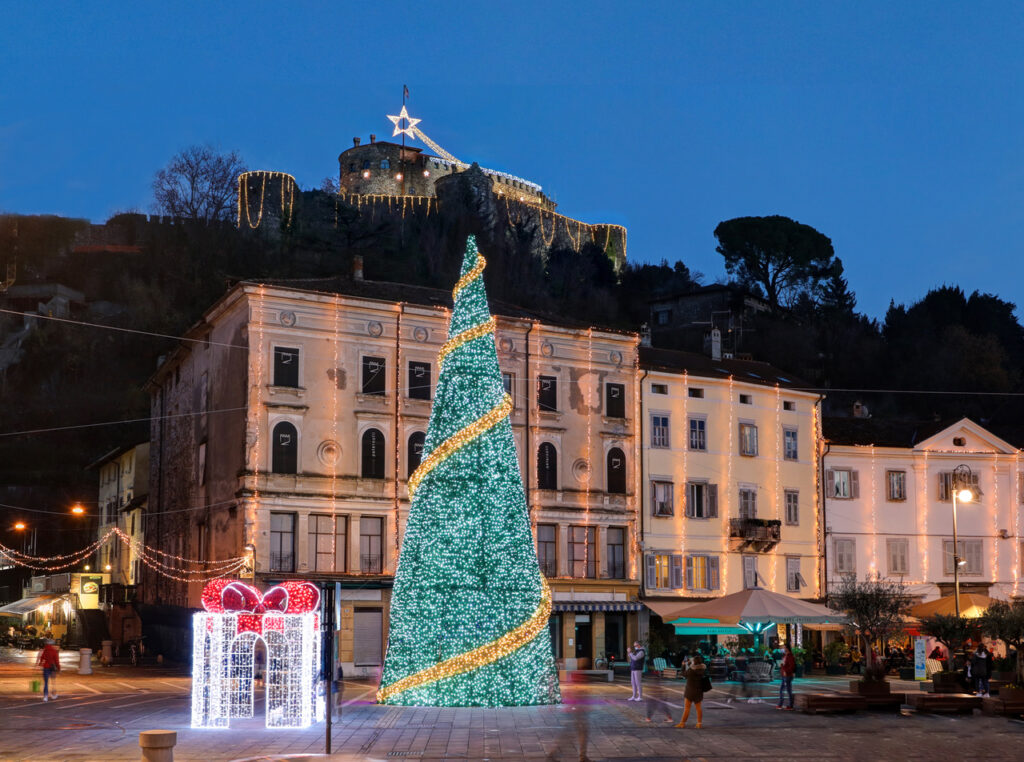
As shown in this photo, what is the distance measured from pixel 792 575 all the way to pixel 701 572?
4.55 meters

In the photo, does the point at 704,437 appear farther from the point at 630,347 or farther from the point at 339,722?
the point at 339,722

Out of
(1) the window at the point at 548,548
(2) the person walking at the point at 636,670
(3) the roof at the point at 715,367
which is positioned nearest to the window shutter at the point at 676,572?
(1) the window at the point at 548,548

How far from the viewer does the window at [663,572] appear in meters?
46.2

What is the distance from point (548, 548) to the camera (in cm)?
4450

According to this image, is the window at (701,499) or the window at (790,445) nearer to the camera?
the window at (701,499)

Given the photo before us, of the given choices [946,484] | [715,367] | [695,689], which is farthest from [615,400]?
[695,689]

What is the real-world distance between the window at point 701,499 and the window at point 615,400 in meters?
3.81

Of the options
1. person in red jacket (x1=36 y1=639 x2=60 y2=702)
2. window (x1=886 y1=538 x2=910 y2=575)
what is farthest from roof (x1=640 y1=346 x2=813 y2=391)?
person in red jacket (x1=36 y1=639 x2=60 y2=702)

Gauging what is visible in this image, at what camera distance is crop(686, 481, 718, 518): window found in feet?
156

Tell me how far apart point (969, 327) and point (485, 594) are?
234 ft

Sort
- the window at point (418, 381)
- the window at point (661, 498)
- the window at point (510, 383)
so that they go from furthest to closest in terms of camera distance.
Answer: the window at point (661, 498) → the window at point (510, 383) → the window at point (418, 381)

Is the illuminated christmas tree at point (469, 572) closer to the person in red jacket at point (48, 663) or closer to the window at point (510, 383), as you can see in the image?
the person in red jacket at point (48, 663)

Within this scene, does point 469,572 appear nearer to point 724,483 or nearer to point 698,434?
point 698,434

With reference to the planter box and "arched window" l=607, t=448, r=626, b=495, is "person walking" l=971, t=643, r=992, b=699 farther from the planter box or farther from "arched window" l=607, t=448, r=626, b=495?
"arched window" l=607, t=448, r=626, b=495
